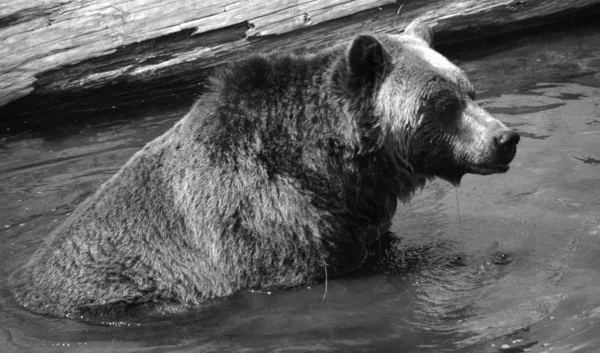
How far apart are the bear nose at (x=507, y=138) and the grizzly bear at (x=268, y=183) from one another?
0.79 feet

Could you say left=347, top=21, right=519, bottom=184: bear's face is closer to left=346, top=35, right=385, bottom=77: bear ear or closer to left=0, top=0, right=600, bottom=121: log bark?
left=346, top=35, right=385, bottom=77: bear ear

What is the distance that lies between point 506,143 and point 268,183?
2031 mm

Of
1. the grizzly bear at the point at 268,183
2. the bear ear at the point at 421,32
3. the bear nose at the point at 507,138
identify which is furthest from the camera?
the bear ear at the point at 421,32

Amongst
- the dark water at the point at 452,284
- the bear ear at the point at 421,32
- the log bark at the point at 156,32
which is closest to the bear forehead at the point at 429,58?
the bear ear at the point at 421,32

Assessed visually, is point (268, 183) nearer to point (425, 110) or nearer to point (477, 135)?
point (425, 110)

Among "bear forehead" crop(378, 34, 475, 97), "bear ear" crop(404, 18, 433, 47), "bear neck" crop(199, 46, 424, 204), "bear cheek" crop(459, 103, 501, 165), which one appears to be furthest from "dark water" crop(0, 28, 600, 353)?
"bear ear" crop(404, 18, 433, 47)

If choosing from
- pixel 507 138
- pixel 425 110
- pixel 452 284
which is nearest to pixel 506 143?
pixel 507 138

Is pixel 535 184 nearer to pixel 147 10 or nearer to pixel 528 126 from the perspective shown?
pixel 528 126

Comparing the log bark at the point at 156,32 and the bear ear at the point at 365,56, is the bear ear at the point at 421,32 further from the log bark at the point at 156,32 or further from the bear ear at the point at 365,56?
the log bark at the point at 156,32

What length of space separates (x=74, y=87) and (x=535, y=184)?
6787 mm

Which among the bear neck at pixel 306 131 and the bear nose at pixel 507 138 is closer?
A: the bear nose at pixel 507 138

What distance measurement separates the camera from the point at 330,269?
23.4ft

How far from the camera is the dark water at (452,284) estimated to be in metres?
6.10

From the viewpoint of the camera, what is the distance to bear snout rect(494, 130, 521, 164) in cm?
645
